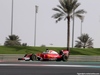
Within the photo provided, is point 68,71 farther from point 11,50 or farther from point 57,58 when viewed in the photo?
point 11,50

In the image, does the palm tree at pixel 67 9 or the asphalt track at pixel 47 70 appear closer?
the asphalt track at pixel 47 70

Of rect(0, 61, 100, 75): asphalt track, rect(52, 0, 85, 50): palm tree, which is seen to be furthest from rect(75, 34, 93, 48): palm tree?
rect(0, 61, 100, 75): asphalt track

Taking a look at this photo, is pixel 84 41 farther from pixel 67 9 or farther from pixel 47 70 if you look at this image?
pixel 47 70

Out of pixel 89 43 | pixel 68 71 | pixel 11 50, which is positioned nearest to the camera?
pixel 68 71

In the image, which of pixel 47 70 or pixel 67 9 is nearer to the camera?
pixel 47 70

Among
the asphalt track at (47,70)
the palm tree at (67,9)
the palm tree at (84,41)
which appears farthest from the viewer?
the palm tree at (84,41)

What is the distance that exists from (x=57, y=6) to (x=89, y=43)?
3532 centimetres

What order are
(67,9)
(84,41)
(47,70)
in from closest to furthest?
(47,70), (67,9), (84,41)

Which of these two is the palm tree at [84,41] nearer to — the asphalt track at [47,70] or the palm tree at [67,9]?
the palm tree at [67,9]

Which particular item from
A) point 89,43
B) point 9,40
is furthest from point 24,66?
point 89,43

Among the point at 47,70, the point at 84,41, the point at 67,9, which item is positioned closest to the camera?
the point at 47,70

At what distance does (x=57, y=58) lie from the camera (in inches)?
875

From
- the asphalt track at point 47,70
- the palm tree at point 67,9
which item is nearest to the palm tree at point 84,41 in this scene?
the palm tree at point 67,9

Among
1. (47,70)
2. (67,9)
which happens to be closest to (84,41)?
(67,9)
